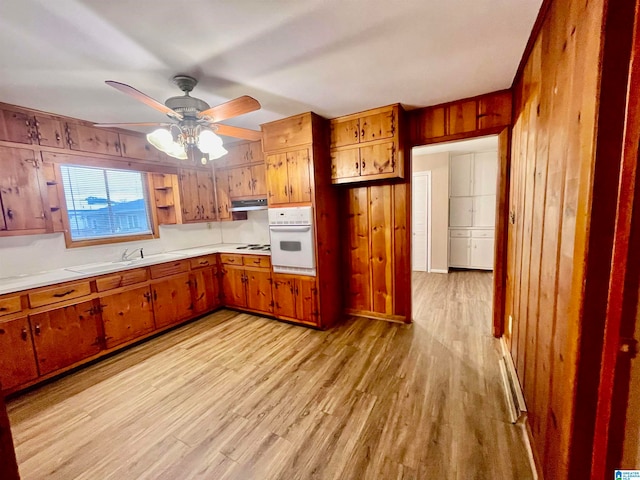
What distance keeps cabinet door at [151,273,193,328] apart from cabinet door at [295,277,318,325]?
1.46 m

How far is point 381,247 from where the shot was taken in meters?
3.25

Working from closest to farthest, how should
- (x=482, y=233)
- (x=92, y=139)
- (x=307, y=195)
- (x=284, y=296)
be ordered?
(x=92, y=139), (x=307, y=195), (x=284, y=296), (x=482, y=233)

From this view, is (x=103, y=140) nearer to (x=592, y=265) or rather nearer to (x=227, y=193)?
(x=227, y=193)

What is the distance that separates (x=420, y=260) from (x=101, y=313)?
Result: 207 inches

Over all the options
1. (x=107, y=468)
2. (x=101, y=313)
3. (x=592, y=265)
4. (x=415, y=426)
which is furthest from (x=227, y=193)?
(x=592, y=265)

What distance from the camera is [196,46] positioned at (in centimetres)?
162

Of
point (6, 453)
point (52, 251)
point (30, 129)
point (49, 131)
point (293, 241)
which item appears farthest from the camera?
point (293, 241)

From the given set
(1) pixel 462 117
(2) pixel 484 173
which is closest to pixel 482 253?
(2) pixel 484 173

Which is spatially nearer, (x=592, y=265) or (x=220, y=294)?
(x=592, y=265)

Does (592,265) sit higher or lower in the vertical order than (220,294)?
higher

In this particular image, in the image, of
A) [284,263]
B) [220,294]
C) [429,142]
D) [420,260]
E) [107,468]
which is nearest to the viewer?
[107,468]

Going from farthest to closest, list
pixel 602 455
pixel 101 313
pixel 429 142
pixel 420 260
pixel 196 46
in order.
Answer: pixel 420 260 → pixel 429 142 → pixel 101 313 → pixel 196 46 → pixel 602 455

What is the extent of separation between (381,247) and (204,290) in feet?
8.17

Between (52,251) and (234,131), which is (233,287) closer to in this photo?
(52,251)
